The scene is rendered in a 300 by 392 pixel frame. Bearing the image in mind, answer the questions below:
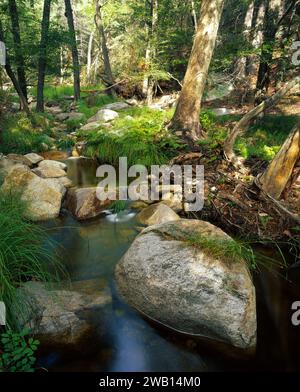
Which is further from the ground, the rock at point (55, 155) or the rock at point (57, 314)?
the rock at point (55, 155)

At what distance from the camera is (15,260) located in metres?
2.99

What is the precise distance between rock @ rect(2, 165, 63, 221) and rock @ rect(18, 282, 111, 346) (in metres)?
2.15

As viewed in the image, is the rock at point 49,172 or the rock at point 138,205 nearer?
the rock at point 138,205

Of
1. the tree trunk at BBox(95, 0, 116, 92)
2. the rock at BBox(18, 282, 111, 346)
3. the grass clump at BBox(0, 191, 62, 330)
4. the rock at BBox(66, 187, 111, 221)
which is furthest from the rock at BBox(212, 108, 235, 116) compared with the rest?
the rock at BBox(18, 282, 111, 346)

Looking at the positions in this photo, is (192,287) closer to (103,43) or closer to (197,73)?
(197,73)

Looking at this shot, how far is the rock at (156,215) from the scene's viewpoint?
486 cm

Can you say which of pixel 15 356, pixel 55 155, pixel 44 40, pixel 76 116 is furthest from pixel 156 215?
pixel 76 116

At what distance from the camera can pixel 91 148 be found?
830 centimetres

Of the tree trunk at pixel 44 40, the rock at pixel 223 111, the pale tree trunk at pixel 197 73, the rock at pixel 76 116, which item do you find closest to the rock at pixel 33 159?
the pale tree trunk at pixel 197 73

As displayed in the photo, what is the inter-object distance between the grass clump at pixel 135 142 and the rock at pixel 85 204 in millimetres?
1813

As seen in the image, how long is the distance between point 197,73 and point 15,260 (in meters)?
6.04

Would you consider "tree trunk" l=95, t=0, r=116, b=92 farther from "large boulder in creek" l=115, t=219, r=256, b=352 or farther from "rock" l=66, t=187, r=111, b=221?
"large boulder in creek" l=115, t=219, r=256, b=352

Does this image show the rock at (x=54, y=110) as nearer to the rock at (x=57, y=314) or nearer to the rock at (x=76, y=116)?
the rock at (x=76, y=116)

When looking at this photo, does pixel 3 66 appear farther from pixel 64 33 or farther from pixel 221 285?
pixel 221 285
